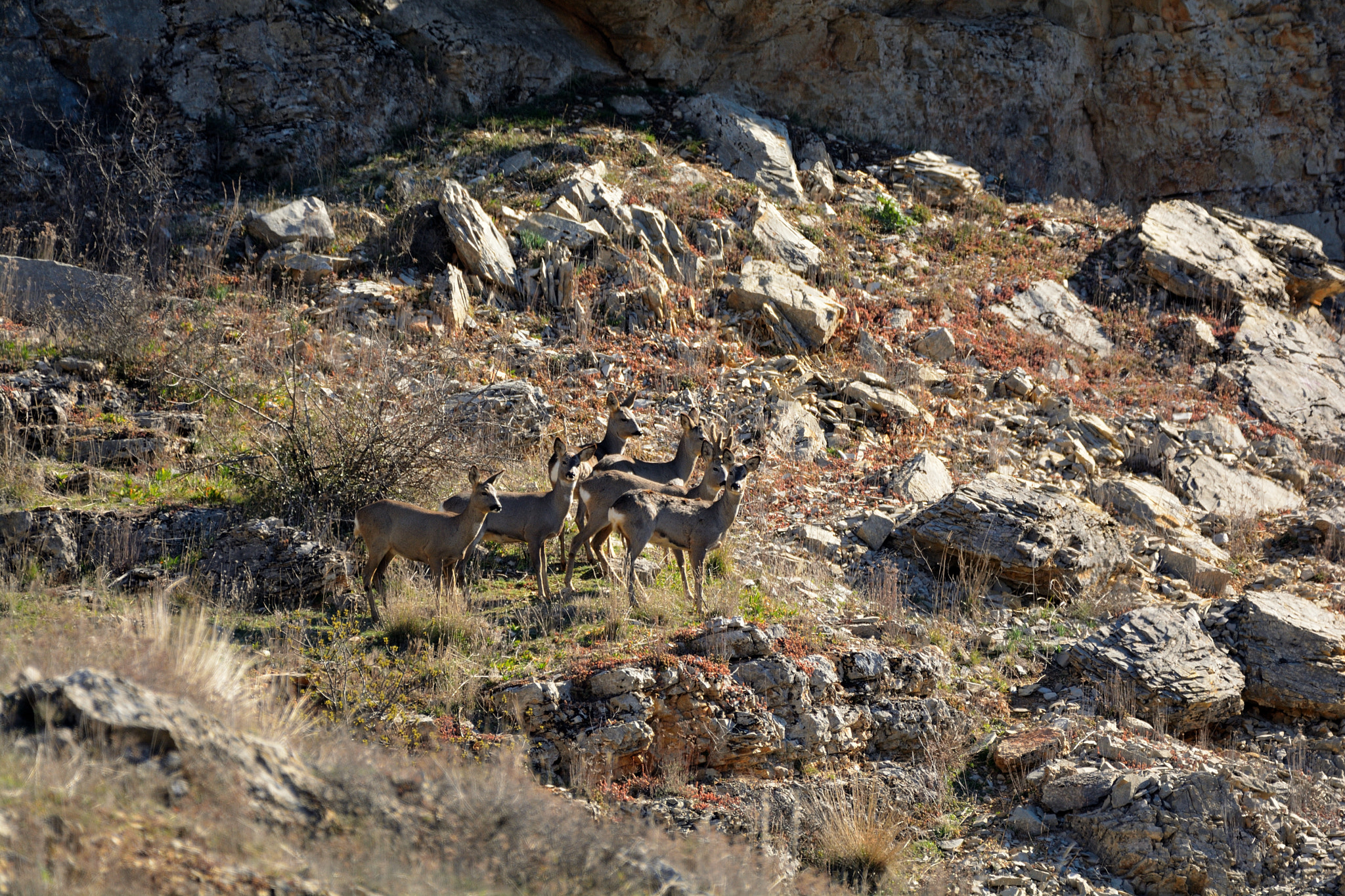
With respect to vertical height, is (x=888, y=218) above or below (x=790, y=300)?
above

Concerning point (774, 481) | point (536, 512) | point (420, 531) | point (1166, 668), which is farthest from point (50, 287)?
point (1166, 668)

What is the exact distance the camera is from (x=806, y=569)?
40.1 ft

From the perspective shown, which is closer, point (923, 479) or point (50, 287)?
point (50, 287)

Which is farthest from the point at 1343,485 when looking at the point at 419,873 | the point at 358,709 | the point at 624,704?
the point at 419,873

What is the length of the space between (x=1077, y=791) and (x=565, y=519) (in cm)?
518

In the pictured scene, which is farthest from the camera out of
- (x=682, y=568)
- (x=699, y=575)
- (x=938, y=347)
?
(x=938, y=347)

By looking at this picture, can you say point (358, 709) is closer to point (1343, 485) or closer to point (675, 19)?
point (1343, 485)

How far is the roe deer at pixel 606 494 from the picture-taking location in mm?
10852

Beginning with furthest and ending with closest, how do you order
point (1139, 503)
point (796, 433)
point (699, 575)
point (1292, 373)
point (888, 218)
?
point (888, 218) → point (1292, 373) → point (796, 433) → point (1139, 503) → point (699, 575)

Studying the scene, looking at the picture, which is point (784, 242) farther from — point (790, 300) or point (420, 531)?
point (420, 531)

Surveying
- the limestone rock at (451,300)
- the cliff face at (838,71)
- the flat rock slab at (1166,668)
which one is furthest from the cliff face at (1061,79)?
the flat rock slab at (1166,668)

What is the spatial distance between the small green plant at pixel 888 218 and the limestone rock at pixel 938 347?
14.3ft

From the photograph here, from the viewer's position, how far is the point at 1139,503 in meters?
15.3

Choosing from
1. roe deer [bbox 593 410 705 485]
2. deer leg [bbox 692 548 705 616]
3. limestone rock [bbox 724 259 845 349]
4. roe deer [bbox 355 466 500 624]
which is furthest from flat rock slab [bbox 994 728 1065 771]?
limestone rock [bbox 724 259 845 349]
